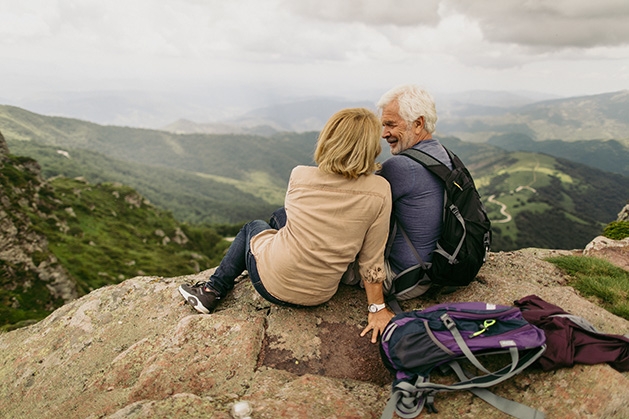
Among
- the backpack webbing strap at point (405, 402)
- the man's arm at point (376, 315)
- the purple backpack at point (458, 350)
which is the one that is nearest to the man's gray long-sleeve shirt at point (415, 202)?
the man's arm at point (376, 315)

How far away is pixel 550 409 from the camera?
4191 millimetres

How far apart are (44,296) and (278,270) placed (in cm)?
3718

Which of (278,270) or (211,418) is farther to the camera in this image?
(278,270)

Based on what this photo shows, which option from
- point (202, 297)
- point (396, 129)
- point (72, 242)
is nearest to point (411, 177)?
point (396, 129)

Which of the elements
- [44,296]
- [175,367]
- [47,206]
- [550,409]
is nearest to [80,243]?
[47,206]

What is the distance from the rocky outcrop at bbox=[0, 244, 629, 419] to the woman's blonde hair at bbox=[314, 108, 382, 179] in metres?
3.22

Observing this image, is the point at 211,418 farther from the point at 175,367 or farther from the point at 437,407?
the point at 437,407

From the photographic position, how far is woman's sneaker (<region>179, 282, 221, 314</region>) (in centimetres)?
721

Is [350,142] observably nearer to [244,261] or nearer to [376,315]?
[376,315]

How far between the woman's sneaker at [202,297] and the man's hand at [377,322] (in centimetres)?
335

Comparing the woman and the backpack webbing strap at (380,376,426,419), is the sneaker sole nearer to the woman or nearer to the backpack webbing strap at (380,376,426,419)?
the woman

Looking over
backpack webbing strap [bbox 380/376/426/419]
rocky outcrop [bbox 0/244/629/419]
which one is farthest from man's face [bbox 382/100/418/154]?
backpack webbing strap [bbox 380/376/426/419]

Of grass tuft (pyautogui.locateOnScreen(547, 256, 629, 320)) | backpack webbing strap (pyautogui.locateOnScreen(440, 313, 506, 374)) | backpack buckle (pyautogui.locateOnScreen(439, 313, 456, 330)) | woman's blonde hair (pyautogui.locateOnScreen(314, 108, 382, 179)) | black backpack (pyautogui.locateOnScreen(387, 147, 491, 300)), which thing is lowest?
grass tuft (pyautogui.locateOnScreen(547, 256, 629, 320))

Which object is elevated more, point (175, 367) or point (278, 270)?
point (278, 270)
